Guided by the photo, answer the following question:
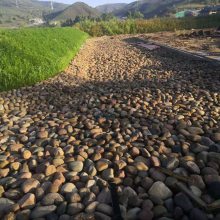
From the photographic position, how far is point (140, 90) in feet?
18.4

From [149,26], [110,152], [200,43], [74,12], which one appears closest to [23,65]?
[110,152]

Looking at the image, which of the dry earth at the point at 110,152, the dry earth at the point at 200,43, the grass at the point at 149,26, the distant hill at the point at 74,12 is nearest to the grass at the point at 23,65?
the dry earth at the point at 110,152

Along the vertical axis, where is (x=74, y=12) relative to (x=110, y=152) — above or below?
below

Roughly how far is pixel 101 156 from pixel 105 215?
3.25 ft

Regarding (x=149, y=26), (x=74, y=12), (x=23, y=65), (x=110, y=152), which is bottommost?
(x=74, y=12)

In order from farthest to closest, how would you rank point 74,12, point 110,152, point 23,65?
point 74,12 < point 23,65 < point 110,152

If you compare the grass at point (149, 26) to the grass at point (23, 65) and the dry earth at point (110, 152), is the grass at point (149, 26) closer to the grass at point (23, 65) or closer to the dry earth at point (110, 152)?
the grass at point (23, 65)

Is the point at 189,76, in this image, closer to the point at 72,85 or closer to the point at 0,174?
the point at 72,85

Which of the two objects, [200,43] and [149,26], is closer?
[200,43]

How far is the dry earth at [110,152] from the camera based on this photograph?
8.37 ft

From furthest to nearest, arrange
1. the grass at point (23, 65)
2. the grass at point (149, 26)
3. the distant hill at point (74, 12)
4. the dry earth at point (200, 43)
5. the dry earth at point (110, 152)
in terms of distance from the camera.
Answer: the distant hill at point (74, 12), the grass at point (149, 26), the dry earth at point (200, 43), the grass at point (23, 65), the dry earth at point (110, 152)

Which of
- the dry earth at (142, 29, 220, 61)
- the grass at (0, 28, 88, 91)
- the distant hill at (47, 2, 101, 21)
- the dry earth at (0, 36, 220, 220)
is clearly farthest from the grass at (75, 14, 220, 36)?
the distant hill at (47, 2, 101, 21)

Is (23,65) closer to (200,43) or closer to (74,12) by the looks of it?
(200,43)

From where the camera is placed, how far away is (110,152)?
3.38m
